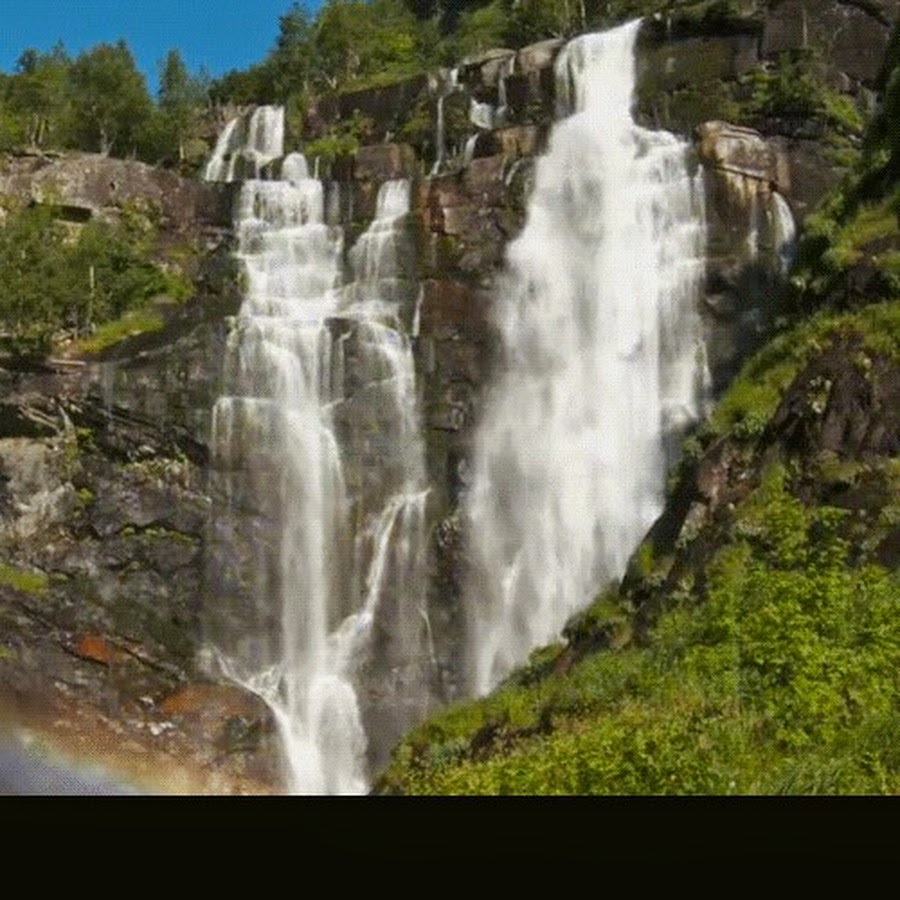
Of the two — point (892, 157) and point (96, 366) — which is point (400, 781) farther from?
point (96, 366)

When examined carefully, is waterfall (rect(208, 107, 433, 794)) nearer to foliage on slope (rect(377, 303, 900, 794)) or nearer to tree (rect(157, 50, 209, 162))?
foliage on slope (rect(377, 303, 900, 794))

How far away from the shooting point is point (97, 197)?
30.2 m

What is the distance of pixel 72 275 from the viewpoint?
2664cm

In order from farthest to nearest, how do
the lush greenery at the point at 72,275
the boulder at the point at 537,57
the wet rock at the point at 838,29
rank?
the boulder at the point at 537,57, the wet rock at the point at 838,29, the lush greenery at the point at 72,275

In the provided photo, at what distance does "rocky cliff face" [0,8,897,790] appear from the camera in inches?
861

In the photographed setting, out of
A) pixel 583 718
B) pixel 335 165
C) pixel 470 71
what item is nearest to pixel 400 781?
pixel 583 718

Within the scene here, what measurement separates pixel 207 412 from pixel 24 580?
4406mm

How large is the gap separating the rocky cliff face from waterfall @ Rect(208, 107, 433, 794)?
0.42 metres

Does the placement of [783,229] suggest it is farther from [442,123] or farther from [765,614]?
[765,614]

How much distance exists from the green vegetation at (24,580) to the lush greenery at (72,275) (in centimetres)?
440

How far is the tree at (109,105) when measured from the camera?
38.4 meters

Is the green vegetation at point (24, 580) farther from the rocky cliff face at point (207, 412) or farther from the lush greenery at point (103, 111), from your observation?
the lush greenery at point (103, 111)

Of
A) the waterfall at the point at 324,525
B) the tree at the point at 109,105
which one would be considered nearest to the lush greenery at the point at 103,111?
the tree at the point at 109,105
